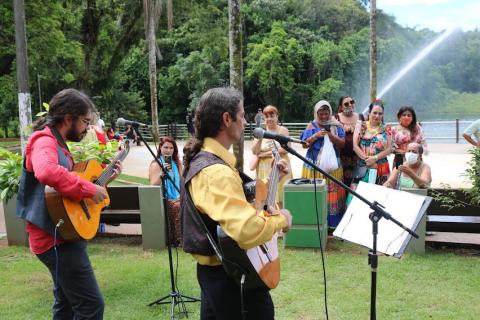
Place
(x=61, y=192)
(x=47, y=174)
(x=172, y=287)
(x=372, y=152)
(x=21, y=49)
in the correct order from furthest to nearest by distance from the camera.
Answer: (x=21, y=49), (x=372, y=152), (x=172, y=287), (x=61, y=192), (x=47, y=174)

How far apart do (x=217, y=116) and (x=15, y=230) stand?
5.70 m

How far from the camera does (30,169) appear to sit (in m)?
3.15

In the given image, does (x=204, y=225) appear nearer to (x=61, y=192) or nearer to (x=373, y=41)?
(x=61, y=192)

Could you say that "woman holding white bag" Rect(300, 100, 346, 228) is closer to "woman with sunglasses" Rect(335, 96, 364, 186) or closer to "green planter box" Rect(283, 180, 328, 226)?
"woman with sunglasses" Rect(335, 96, 364, 186)

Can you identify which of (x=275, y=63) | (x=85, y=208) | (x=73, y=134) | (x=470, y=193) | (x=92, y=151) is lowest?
(x=470, y=193)

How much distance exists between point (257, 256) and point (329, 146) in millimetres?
4273

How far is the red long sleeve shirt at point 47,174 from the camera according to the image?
2.98 meters

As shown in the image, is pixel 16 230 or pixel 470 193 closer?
pixel 470 193

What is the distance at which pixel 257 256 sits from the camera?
246cm

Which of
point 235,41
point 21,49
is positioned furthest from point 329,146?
point 21,49

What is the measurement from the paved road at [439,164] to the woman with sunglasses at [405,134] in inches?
137

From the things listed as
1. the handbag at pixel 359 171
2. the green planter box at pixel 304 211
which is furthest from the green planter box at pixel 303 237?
the handbag at pixel 359 171

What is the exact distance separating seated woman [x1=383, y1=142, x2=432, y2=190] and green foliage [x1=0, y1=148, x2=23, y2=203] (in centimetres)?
438

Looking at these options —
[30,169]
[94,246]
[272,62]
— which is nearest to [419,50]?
[272,62]
